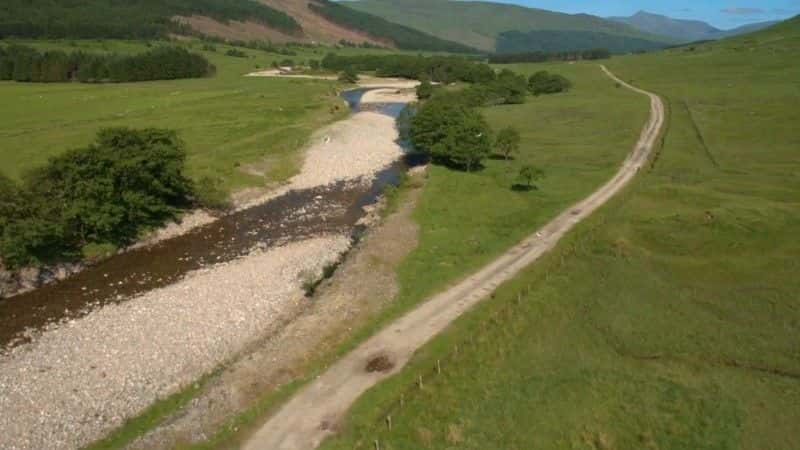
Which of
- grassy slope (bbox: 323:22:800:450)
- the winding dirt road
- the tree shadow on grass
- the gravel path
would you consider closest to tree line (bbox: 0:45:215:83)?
the tree shadow on grass

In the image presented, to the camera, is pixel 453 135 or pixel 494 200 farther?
pixel 453 135

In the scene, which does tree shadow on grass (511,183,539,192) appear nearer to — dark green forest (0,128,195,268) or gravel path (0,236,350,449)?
gravel path (0,236,350,449)

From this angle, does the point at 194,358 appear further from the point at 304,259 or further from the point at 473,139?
the point at 473,139

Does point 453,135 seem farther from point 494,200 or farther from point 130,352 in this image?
point 130,352

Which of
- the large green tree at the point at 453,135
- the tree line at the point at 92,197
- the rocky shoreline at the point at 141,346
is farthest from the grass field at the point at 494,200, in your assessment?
the tree line at the point at 92,197

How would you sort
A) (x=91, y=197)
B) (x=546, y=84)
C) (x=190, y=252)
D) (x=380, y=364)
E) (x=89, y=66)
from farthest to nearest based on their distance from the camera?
(x=546, y=84) → (x=89, y=66) → (x=190, y=252) → (x=91, y=197) → (x=380, y=364)

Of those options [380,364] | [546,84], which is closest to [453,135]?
[380,364]

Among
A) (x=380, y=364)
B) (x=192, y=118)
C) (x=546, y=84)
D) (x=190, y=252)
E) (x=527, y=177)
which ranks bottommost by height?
(x=190, y=252)
